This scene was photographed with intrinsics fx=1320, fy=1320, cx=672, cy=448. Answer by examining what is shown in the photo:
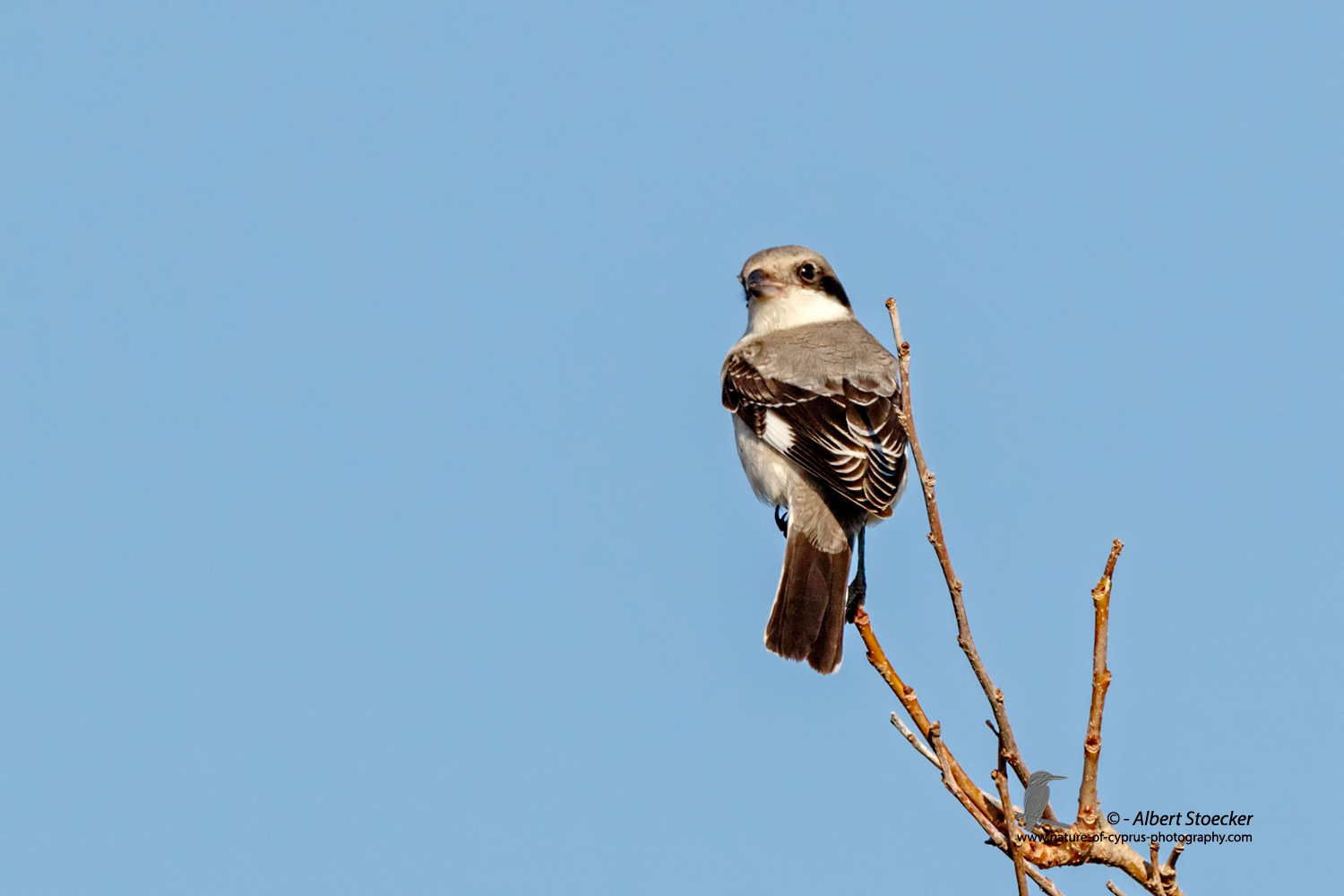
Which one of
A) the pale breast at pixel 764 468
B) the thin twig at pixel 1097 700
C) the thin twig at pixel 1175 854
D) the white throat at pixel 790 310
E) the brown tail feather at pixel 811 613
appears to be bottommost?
the thin twig at pixel 1175 854

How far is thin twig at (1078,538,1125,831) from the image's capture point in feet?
10.3

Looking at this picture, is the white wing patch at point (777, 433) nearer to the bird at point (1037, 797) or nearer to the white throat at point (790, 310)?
the white throat at point (790, 310)

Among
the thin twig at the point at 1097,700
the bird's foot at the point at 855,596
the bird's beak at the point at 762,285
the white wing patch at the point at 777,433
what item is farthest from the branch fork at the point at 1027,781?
the bird's beak at the point at 762,285

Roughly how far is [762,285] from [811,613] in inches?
78.8

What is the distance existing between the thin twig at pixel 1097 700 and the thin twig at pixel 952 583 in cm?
11

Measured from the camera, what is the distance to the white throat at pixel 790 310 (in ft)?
22.8

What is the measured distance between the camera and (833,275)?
7164 millimetres

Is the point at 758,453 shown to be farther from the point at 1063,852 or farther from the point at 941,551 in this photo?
the point at 1063,852

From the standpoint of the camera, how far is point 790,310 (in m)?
6.95

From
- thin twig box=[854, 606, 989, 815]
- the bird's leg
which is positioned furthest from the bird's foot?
thin twig box=[854, 606, 989, 815]

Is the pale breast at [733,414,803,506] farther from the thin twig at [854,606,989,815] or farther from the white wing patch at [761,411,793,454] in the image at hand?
the thin twig at [854,606,989,815]

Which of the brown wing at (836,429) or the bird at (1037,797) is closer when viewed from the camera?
the bird at (1037,797)

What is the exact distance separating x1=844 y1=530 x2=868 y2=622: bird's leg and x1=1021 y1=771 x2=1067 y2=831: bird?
6.75ft

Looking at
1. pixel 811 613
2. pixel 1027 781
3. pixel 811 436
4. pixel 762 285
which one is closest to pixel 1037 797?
pixel 1027 781
